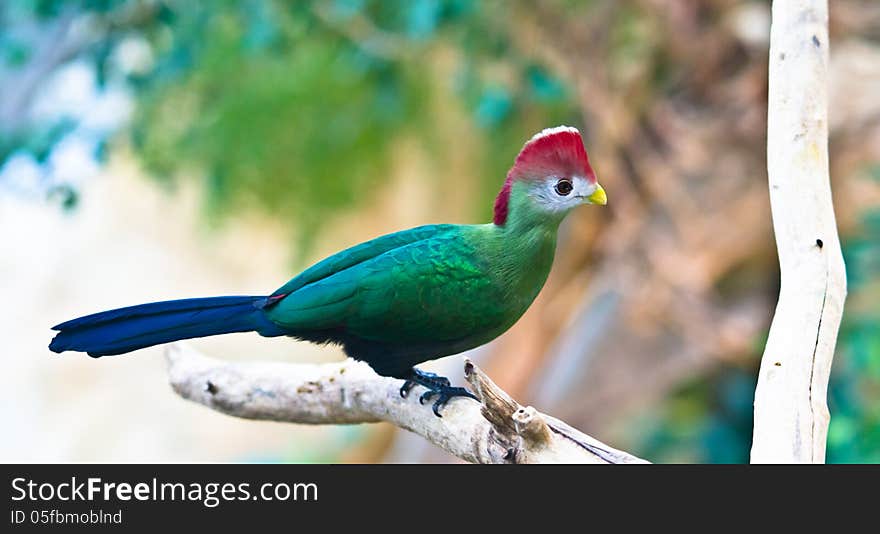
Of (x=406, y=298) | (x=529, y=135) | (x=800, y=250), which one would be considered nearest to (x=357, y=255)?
(x=406, y=298)

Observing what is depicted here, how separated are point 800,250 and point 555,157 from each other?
0.28 m

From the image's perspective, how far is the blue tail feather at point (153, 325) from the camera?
103 centimetres

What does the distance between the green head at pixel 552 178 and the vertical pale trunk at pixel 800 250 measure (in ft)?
0.70

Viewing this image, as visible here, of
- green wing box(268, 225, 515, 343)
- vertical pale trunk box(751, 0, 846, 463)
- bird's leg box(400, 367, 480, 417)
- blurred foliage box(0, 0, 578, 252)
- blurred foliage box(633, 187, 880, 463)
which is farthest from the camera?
blurred foliage box(0, 0, 578, 252)

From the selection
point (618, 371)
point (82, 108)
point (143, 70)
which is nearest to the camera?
point (82, 108)

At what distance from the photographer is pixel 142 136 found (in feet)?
7.86

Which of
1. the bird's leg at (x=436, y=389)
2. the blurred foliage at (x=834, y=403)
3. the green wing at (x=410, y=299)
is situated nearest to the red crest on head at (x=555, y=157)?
the green wing at (x=410, y=299)

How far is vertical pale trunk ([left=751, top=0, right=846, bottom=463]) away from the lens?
96 cm

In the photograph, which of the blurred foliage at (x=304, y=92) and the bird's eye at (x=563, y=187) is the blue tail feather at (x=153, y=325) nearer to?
the bird's eye at (x=563, y=187)

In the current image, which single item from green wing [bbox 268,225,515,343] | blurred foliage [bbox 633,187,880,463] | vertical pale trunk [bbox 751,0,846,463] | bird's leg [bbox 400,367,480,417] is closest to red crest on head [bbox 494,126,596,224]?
green wing [bbox 268,225,515,343]

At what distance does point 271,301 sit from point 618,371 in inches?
72.7

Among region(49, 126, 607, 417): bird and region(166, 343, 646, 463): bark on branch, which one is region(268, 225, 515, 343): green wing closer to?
region(49, 126, 607, 417): bird
